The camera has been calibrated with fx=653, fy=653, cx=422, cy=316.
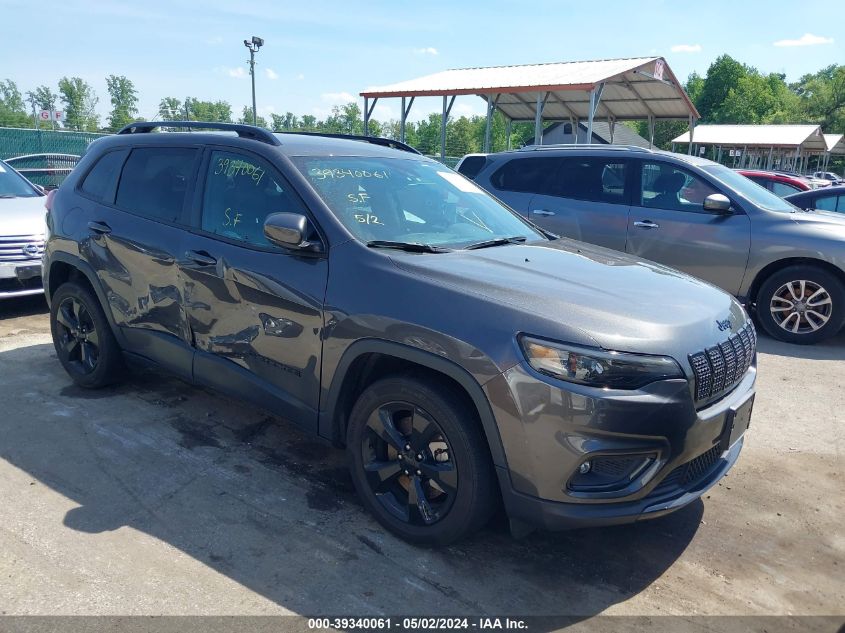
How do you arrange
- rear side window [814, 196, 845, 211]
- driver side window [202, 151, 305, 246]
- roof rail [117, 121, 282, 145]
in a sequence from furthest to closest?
rear side window [814, 196, 845, 211]
roof rail [117, 121, 282, 145]
driver side window [202, 151, 305, 246]

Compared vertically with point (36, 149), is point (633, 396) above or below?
below

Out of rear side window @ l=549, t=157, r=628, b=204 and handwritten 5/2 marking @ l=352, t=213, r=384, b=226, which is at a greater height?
rear side window @ l=549, t=157, r=628, b=204

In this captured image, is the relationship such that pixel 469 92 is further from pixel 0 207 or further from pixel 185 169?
pixel 185 169

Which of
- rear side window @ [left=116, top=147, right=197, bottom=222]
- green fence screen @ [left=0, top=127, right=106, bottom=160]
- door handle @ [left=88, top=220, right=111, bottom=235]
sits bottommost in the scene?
door handle @ [left=88, top=220, right=111, bottom=235]

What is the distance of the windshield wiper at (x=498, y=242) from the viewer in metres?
3.40

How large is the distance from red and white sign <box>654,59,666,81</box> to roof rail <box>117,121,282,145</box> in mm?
17598

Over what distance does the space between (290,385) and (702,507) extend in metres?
2.20

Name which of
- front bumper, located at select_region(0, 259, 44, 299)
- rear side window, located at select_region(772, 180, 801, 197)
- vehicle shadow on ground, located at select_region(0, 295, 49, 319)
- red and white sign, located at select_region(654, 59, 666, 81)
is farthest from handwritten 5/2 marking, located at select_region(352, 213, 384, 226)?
red and white sign, located at select_region(654, 59, 666, 81)

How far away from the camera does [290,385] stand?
10.7 ft

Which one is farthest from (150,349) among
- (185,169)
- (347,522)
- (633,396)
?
(633,396)

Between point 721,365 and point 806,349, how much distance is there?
14.2 ft

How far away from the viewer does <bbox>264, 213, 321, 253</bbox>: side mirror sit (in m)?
3.02

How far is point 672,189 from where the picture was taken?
22.9 ft

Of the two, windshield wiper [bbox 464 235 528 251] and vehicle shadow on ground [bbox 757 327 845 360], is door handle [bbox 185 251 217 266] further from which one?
vehicle shadow on ground [bbox 757 327 845 360]
